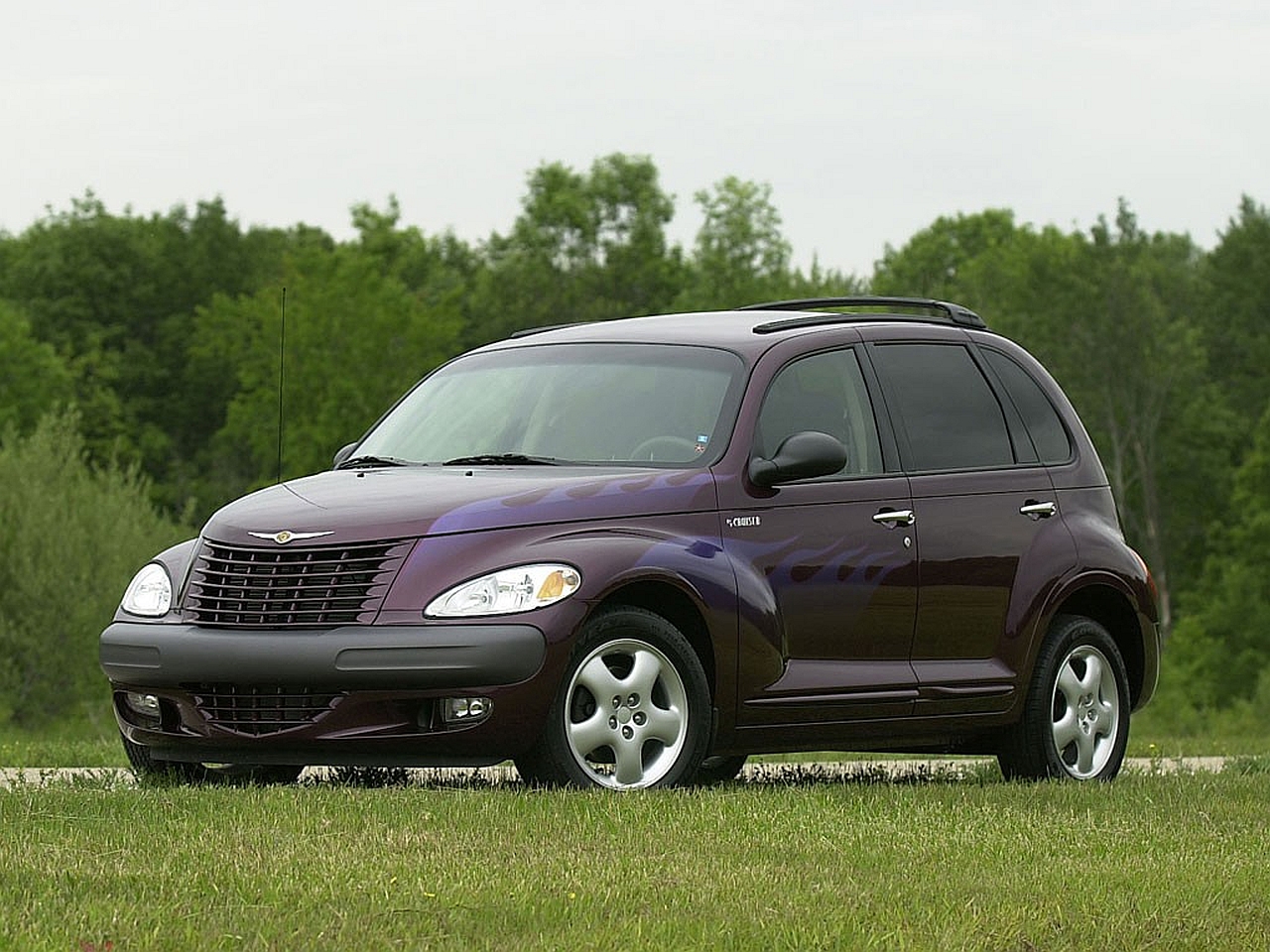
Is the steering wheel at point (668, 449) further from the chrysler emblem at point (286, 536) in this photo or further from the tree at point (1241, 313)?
the tree at point (1241, 313)

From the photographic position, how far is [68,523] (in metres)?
53.6

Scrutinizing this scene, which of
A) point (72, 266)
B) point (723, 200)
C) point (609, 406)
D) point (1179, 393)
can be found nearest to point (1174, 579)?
point (1179, 393)

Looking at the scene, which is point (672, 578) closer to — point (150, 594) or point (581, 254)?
point (150, 594)

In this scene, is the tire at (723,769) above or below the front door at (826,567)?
below

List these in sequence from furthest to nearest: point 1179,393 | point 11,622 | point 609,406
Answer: point 1179,393 → point 11,622 → point 609,406

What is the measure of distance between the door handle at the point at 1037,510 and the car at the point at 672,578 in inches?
0.7

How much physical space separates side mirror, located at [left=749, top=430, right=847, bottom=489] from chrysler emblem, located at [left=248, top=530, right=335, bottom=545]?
1.79 m

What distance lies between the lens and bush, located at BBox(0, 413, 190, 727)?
52812 millimetres

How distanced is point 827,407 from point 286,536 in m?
2.55

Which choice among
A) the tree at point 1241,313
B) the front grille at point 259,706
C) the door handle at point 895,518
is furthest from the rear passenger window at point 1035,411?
the tree at point 1241,313

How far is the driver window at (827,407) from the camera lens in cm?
1017

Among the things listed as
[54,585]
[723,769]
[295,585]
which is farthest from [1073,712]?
[54,585]

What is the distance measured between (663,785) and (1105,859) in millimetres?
2042

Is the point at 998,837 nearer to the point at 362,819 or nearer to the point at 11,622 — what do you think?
the point at 362,819
